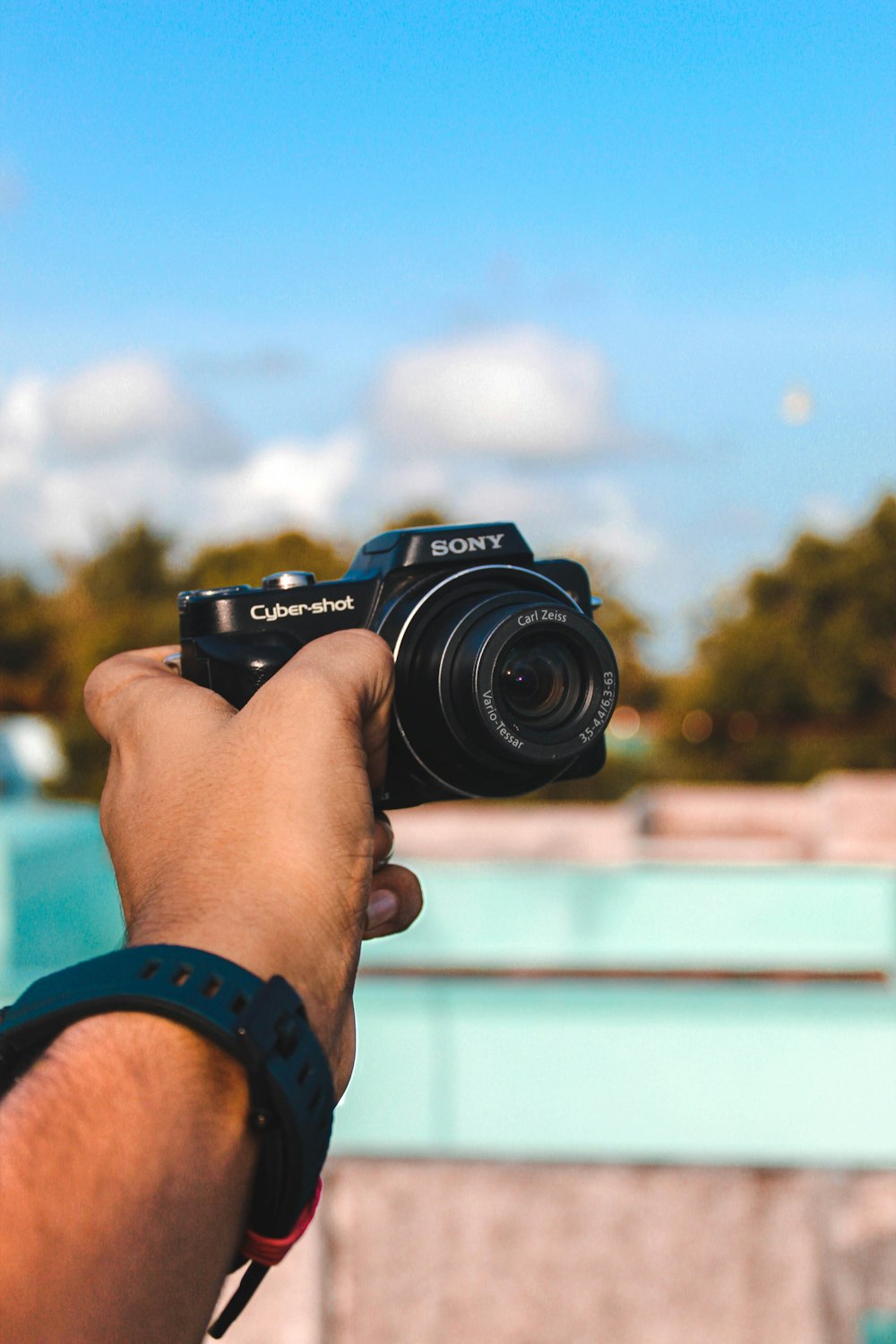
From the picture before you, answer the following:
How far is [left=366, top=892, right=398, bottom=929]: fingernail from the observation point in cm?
146

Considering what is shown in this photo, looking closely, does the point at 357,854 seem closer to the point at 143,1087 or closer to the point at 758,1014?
the point at 143,1087

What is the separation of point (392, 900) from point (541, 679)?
31 cm

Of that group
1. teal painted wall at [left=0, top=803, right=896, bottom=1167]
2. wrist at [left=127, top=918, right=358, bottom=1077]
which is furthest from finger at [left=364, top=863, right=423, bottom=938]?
teal painted wall at [left=0, top=803, right=896, bottom=1167]

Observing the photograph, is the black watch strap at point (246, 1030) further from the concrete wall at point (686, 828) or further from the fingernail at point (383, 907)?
the concrete wall at point (686, 828)

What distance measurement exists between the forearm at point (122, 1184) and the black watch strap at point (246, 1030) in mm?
16

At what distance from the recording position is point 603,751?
1.89 metres

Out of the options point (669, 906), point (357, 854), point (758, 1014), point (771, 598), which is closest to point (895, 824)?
point (669, 906)

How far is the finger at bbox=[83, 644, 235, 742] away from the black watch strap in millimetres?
328

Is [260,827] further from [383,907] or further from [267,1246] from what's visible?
[383,907]

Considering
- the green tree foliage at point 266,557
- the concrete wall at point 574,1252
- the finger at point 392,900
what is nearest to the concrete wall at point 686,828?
the green tree foliage at point 266,557

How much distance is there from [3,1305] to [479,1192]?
3.79 m

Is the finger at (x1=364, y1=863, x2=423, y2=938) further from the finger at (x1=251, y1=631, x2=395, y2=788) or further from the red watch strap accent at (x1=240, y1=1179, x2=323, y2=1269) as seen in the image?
the red watch strap accent at (x1=240, y1=1179, x2=323, y2=1269)

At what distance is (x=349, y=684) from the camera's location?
4.09ft

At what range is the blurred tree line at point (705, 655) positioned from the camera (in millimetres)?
18094
